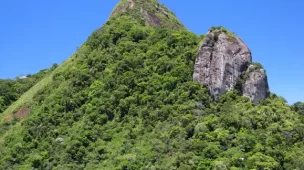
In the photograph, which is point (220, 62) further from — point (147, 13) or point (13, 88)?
point (13, 88)

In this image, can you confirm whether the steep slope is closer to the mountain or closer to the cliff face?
the mountain

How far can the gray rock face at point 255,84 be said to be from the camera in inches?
2980

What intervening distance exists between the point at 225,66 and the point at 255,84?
18.8ft

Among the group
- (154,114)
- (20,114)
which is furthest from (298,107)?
(20,114)

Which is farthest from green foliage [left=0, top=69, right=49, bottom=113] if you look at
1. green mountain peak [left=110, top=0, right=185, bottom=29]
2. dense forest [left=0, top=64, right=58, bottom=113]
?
green mountain peak [left=110, top=0, right=185, bottom=29]

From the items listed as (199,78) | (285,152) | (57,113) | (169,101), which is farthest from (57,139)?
(285,152)

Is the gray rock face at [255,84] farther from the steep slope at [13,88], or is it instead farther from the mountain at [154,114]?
the steep slope at [13,88]

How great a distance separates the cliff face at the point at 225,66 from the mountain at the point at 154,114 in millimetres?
180

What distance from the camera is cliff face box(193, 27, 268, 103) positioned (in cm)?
7638

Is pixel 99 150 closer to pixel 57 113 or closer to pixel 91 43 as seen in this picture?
pixel 57 113

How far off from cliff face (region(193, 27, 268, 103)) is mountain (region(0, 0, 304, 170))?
180 millimetres

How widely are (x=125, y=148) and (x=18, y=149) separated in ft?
62.4

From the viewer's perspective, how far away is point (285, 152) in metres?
67.3

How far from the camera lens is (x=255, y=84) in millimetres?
75812
